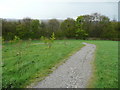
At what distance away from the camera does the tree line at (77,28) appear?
27.5 m

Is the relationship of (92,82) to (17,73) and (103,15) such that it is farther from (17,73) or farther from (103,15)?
(103,15)

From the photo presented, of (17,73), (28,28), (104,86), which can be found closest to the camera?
(104,86)

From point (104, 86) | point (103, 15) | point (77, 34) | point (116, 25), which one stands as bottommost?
point (104, 86)

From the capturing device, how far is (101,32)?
3244 centimetres

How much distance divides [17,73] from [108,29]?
31.7m

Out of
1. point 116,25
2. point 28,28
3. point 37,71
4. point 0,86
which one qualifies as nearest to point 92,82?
point 37,71

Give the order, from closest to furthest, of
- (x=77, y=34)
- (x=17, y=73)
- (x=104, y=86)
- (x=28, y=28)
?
1. (x=104, y=86)
2. (x=17, y=73)
3. (x=28, y=28)
4. (x=77, y=34)

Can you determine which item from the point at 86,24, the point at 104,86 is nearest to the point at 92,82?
the point at 104,86

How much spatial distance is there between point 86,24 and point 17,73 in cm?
3039

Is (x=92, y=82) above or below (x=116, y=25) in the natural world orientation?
below

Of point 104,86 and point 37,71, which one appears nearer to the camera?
point 104,86

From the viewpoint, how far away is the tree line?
27.5 m

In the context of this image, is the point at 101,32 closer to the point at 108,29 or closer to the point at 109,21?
the point at 108,29

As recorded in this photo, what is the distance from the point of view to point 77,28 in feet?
104
